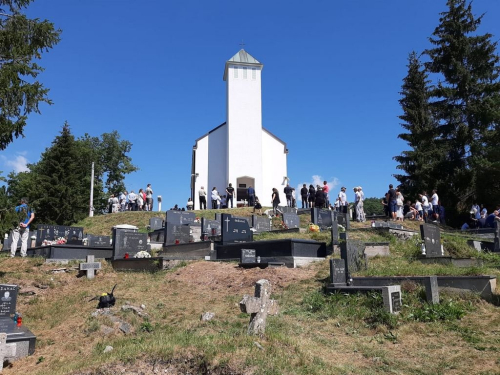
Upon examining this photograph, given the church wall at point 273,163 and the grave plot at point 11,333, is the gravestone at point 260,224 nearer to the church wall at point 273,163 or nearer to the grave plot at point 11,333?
the grave plot at point 11,333

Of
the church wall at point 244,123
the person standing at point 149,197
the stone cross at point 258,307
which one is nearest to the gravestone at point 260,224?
the stone cross at point 258,307

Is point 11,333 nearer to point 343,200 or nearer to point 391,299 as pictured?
point 391,299

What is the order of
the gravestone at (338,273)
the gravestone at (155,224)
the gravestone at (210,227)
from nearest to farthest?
the gravestone at (338,273), the gravestone at (210,227), the gravestone at (155,224)

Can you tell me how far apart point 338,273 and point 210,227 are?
9.51 meters

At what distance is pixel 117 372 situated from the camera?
512 centimetres

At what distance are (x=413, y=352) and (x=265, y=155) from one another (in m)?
31.5

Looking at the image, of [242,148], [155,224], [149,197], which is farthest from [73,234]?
[242,148]

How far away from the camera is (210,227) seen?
17844mm

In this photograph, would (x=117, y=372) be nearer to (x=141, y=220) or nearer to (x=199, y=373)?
(x=199, y=373)

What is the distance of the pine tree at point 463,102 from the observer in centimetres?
2425

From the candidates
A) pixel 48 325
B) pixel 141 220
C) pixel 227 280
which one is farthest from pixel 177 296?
pixel 141 220

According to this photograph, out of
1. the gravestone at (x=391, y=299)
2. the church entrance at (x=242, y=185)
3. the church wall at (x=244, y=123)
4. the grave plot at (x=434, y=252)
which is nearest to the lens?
the gravestone at (x=391, y=299)

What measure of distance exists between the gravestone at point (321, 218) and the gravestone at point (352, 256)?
622cm

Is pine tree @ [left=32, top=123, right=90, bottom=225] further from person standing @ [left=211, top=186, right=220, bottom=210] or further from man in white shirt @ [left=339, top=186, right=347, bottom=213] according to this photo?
man in white shirt @ [left=339, top=186, right=347, bottom=213]
